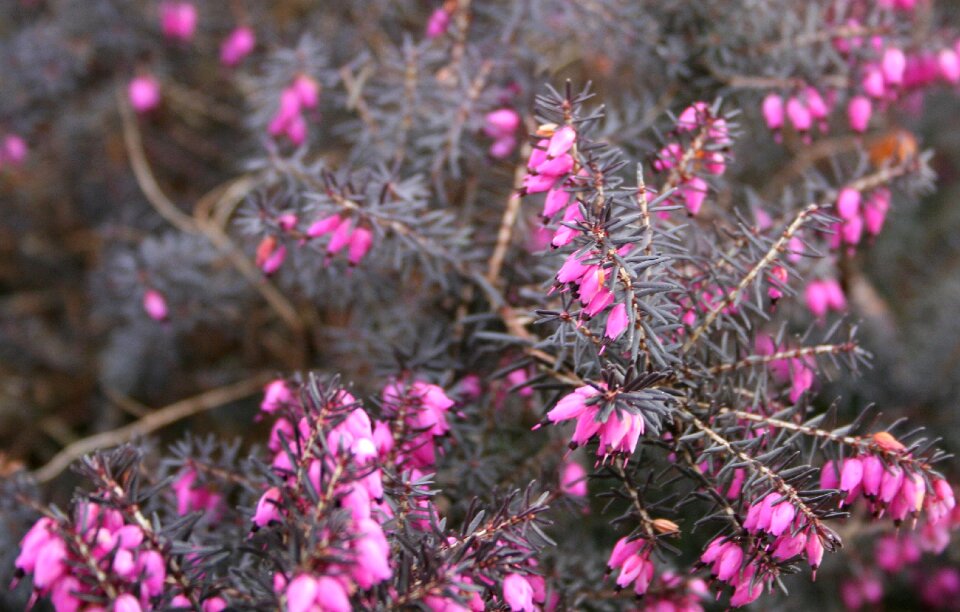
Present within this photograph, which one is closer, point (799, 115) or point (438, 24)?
point (799, 115)

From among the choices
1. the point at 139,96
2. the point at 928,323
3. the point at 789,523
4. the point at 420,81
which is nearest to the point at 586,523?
the point at 789,523

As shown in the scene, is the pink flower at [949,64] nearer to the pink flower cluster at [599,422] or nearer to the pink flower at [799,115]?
the pink flower at [799,115]

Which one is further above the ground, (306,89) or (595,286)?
(595,286)

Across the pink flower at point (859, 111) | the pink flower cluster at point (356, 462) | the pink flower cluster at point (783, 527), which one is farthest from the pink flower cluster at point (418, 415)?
the pink flower at point (859, 111)

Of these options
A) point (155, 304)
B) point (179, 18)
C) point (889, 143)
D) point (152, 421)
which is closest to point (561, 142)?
point (155, 304)

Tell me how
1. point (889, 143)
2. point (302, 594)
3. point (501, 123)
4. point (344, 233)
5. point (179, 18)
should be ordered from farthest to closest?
point (179, 18) → point (889, 143) → point (501, 123) → point (344, 233) → point (302, 594)

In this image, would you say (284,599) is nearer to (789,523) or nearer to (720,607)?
(789,523)

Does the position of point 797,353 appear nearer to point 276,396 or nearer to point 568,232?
point 568,232

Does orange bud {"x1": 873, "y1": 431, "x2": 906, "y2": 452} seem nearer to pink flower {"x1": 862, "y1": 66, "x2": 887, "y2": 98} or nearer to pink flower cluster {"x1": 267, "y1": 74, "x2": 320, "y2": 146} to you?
pink flower {"x1": 862, "y1": 66, "x2": 887, "y2": 98}
